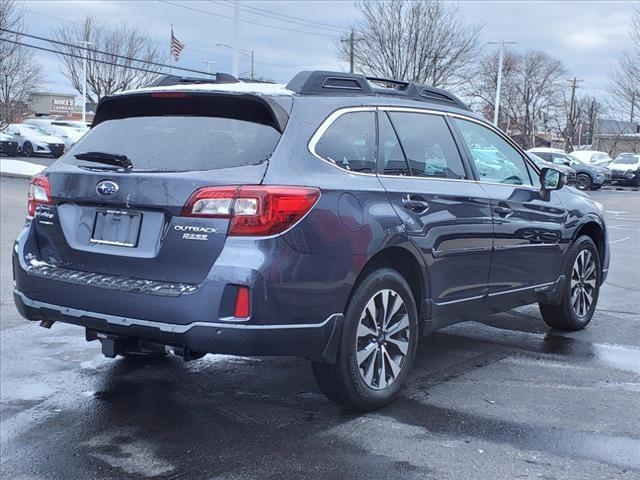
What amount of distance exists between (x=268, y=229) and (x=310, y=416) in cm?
122

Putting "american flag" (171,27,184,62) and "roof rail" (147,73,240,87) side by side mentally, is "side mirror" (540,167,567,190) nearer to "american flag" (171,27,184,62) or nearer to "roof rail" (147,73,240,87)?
"roof rail" (147,73,240,87)

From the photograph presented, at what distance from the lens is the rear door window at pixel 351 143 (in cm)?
395

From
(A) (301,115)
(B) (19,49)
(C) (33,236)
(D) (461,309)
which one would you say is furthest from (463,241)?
(B) (19,49)

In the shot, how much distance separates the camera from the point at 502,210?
5059 millimetres

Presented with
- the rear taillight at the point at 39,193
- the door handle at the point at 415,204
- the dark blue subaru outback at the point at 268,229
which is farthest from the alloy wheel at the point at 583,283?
the rear taillight at the point at 39,193

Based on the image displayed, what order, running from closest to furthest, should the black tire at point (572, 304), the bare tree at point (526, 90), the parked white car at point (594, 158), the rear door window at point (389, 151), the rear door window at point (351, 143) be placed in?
the rear door window at point (351, 143) → the rear door window at point (389, 151) → the black tire at point (572, 304) → the parked white car at point (594, 158) → the bare tree at point (526, 90)

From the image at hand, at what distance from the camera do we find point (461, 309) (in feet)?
15.6

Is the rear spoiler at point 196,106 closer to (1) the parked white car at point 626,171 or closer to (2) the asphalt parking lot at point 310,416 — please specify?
(2) the asphalt parking lot at point 310,416

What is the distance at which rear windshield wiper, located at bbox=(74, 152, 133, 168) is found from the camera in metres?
3.91

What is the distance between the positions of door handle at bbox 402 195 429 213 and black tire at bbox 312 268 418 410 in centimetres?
38

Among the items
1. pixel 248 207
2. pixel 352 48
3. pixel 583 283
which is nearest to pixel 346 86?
pixel 248 207

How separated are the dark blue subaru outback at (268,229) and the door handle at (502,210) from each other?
113 millimetres

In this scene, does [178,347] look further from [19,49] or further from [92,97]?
[92,97]

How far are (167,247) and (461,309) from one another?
2.07m
